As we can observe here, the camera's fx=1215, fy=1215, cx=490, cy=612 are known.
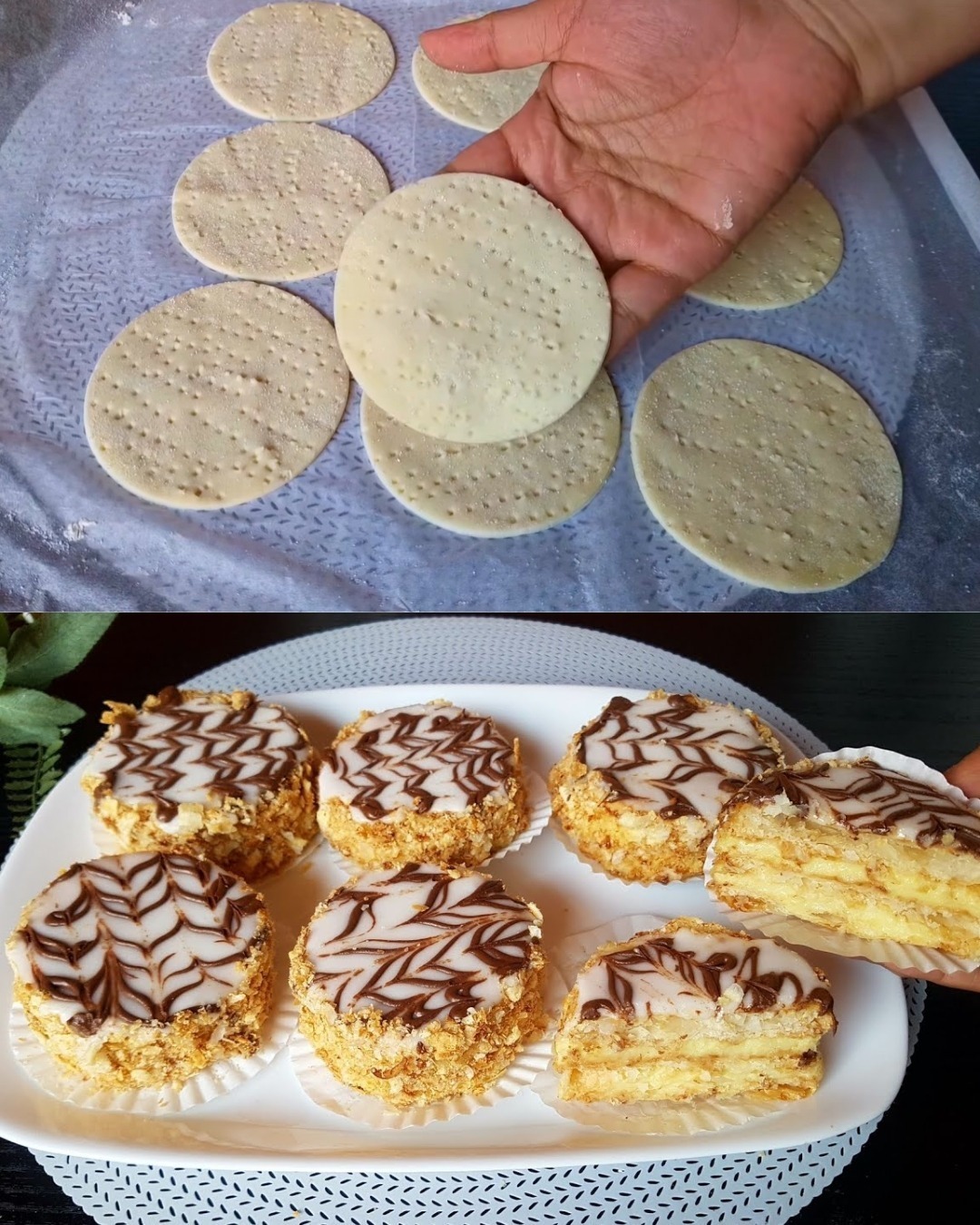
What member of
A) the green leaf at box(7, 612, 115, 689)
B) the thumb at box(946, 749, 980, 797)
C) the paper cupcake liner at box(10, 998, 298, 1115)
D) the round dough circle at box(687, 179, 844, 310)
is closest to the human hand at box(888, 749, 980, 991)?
the thumb at box(946, 749, 980, 797)

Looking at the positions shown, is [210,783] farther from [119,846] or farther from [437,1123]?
[437,1123]

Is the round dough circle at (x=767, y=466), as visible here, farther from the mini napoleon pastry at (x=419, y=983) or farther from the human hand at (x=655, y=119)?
the mini napoleon pastry at (x=419, y=983)

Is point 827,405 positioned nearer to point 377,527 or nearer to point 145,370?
point 377,527

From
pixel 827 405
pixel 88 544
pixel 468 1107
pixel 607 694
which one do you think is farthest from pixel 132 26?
pixel 468 1107

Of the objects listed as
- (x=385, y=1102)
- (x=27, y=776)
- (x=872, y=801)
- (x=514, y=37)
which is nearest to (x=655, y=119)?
(x=514, y=37)

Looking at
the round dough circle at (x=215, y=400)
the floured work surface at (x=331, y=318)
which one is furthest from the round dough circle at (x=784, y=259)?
the round dough circle at (x=215, y=400)
